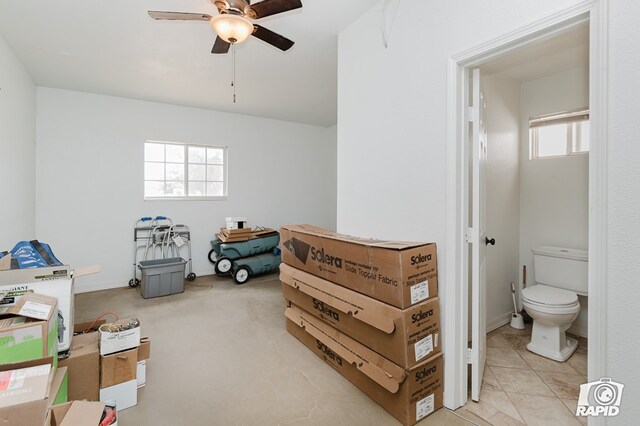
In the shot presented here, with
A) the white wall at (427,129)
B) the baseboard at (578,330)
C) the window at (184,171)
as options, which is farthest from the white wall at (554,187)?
the window at (184,171)

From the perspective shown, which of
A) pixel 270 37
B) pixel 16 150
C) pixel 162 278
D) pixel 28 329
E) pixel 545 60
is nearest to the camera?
pixel 28 329

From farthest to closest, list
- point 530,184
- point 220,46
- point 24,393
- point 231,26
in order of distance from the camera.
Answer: point 530,184 < point 220,46 < point 231,26 < point 24,393

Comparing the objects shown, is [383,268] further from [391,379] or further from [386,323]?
[391,379]

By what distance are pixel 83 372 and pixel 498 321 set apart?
3.45 m

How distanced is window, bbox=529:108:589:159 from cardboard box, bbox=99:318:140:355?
3.90m

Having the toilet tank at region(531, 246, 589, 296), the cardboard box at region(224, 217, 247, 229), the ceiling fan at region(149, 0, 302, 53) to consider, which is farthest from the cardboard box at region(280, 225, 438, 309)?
the cardboard box at region(224, 217, 247, 229)

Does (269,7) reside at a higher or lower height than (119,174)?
higher

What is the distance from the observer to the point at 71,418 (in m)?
1.23

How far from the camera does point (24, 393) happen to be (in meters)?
1.12

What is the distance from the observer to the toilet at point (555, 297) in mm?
2326

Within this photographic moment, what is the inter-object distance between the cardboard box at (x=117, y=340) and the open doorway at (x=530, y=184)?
8.04 feet

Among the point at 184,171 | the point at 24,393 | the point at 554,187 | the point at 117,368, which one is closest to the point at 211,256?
the point at 184,171

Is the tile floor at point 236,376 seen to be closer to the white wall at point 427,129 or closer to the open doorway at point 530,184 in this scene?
the white wall at point 427,129

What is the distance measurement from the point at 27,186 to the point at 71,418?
341 centimetres
